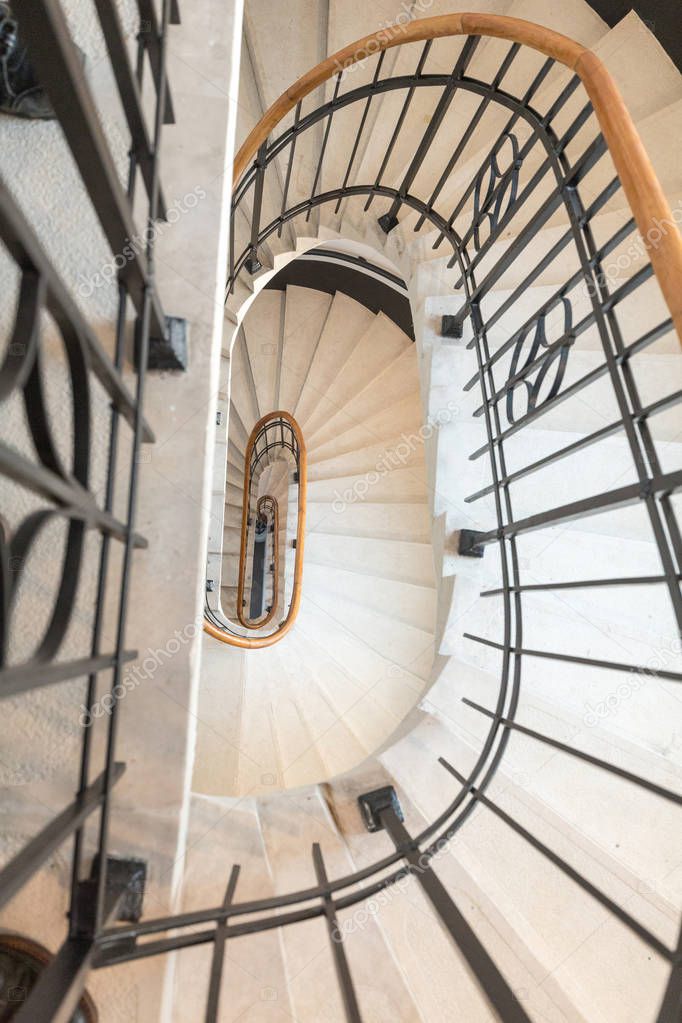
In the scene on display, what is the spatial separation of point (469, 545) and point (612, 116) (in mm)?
1506

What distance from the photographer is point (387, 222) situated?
310cm

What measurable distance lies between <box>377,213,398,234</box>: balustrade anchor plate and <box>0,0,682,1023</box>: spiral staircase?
0.6 inches

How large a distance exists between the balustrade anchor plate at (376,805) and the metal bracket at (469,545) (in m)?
1.01

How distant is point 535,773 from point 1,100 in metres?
2.52

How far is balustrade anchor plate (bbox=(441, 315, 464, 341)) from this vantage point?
265 cm

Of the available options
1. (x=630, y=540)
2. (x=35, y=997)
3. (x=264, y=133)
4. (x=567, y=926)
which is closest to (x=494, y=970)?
(x=567, y=926)

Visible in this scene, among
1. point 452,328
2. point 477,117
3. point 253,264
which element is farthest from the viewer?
point 253,264

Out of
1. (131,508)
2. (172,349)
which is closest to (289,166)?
(172,349)

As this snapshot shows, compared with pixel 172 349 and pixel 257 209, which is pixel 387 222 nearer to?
pixel 257 209

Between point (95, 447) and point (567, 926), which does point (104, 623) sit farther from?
point (567, 926)

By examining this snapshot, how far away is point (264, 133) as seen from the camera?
2432mm

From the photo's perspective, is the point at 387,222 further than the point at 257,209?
Yes

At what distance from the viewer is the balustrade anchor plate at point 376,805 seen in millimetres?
2338

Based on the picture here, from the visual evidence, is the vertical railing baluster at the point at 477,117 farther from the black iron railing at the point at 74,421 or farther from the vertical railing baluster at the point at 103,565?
the vertical railing baluster at the point at 103,565
